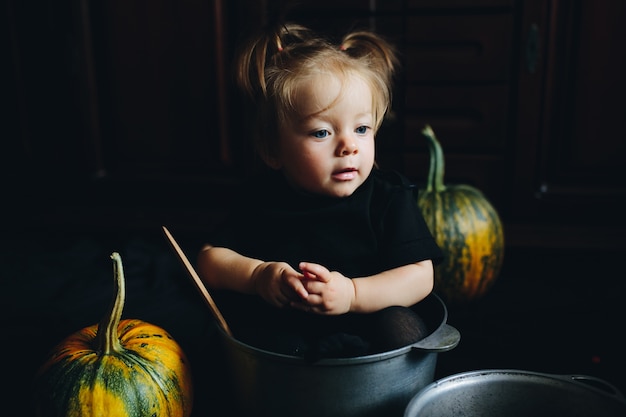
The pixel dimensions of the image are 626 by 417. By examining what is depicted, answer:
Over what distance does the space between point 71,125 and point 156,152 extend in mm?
263

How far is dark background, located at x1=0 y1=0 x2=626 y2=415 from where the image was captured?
118 centimetres

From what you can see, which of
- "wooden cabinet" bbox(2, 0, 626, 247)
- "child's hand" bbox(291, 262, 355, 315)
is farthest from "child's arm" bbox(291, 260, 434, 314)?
"wooden cabinet" bbox(2, 0, 626, 247)

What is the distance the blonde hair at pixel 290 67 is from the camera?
2.67ft

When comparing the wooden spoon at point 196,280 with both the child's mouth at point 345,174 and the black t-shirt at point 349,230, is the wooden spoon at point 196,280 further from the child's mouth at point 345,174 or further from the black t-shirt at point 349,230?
the child's mouth at point 345,174

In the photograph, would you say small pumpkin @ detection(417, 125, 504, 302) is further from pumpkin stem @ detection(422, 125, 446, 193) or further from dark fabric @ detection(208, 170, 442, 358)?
dark fabric @ detection(208, 170, 442, 358)

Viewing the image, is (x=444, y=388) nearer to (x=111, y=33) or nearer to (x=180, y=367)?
(x=180, y=367)

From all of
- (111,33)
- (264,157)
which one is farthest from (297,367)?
(111,33)

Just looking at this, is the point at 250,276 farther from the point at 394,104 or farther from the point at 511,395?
the point at 394,104

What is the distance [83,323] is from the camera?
45.3 inches

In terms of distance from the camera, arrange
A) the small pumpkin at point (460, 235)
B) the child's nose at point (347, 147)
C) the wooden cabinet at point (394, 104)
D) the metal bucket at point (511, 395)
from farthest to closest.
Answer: the wooden cabinet at point (394, 104) < the small pumpkin at point (460, 235) < the child's nose at point (347, 147) < the metal bucket at point (511, 395)

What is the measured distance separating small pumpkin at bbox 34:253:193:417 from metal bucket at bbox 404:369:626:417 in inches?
13.1

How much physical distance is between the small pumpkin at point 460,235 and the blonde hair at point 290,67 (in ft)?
1.01

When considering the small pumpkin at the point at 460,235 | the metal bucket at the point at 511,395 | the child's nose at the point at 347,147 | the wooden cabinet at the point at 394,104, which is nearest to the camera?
the metal bucket at the point at 511,395

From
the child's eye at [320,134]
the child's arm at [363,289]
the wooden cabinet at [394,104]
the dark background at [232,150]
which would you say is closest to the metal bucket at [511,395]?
the child's arm at [363,289]
